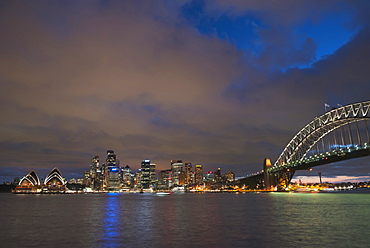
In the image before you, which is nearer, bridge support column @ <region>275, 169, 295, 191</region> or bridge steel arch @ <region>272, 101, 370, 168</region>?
bridge steel arch @ <region>272, 101, 370, 168</region>

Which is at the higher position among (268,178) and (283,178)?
(268,178)

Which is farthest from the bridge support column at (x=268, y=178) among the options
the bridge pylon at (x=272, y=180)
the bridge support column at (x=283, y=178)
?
the bridge support column at (x=283, y=178)

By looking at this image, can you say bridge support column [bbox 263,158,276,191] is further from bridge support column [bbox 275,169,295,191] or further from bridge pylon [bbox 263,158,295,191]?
bridge support column [bbox 275,169,295,191]

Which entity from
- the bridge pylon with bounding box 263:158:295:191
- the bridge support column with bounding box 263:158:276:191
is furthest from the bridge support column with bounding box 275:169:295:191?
the bridge support column with bounding box 263:158:276:191

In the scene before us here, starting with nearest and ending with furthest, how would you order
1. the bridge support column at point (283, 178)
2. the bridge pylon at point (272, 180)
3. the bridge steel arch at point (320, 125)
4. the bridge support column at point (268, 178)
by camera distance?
the bridge steel arch at point (320, 125) → the bridge support column at point (283, 178) → the bridge pylon at point (272, 180) → the bridge support column at point (268, 178)

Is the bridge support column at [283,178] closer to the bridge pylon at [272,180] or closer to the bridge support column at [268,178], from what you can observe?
the bridge pylon at [272,180]

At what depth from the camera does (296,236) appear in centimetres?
2600

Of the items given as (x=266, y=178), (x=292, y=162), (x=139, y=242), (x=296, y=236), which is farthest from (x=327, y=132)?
(x=139, y=242)

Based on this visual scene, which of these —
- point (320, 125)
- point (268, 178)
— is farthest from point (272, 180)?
point (320, 125)

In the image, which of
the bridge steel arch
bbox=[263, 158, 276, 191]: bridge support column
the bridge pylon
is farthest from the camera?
bbox=[263, 158, 276, 191]: bridge support column

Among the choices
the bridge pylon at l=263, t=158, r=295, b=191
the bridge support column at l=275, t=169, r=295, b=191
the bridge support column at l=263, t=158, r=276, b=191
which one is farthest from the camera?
the bridge support column at l=263, t=158, r=276, b=191

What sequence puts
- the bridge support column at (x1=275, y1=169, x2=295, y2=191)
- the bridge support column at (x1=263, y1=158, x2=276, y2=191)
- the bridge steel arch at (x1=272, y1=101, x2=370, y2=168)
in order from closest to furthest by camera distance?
the bridge steel arch at (x1=272, y1=101, x2=370, y2=168) → the bridge support column at (x1=275, y1=169, x2=295, y2=191) → the bridge support column at (x1=263, y1=158, x2=276, y2=191)

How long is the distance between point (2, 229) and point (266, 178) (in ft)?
500

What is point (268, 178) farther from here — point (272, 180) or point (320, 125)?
point (320, 125)
